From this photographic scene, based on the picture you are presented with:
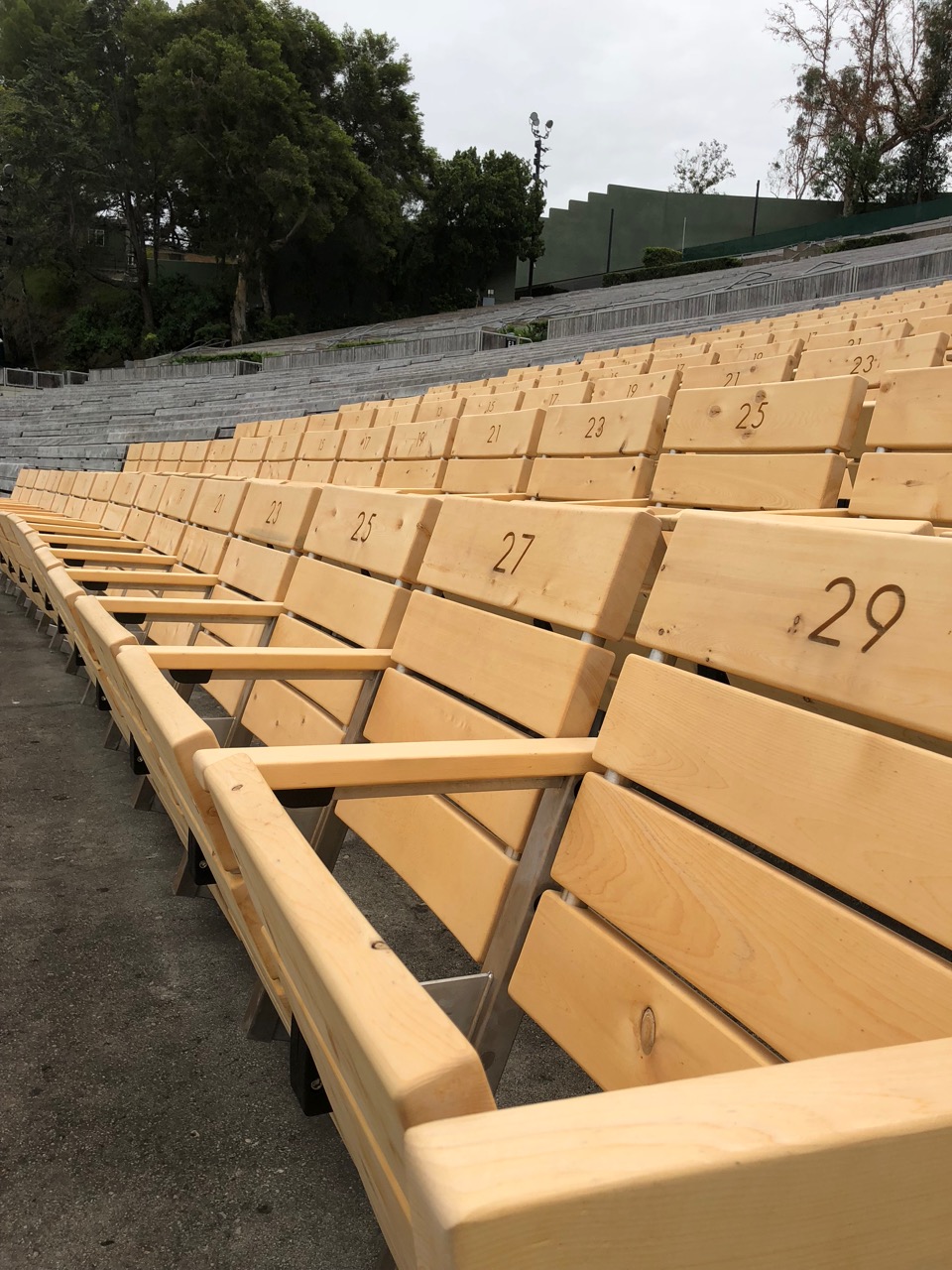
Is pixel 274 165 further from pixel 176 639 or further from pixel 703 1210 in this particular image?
pixel 703 1210

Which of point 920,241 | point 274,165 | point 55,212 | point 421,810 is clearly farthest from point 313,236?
point 421,810

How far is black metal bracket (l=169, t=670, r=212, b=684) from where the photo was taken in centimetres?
145

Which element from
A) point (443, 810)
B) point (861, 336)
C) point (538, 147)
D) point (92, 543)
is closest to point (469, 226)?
point (538, 147)

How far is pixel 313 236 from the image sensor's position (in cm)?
2559

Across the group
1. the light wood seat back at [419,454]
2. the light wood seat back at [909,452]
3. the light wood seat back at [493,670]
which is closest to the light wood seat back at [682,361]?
the light wood seat back at [419,454]

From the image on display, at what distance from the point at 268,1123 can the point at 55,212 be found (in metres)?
31.2

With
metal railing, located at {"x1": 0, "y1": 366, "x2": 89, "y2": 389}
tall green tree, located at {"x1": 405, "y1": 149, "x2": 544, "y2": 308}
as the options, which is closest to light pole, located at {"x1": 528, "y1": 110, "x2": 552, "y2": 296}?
tall green tree, located at {"x1": 405, "y1": 149, "x2": 544, "y2": 308}

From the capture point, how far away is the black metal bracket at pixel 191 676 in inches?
57.0

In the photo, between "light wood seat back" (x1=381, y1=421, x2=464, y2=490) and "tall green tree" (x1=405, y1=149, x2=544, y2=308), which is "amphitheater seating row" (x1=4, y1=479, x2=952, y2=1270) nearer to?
"light wood seat back" (x1=381, y1=421, x2=464, y2=490)

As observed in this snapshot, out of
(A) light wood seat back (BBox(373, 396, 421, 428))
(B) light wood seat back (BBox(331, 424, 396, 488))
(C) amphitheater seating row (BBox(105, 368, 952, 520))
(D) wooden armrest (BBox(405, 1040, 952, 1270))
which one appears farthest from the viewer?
→ (A) light wood seat back (BBox(373, 396, 421, 428))

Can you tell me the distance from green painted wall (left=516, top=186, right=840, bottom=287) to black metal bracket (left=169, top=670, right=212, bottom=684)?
31.0m

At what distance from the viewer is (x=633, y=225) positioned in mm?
30281

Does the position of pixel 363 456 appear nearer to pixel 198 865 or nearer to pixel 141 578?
pixel 141 578

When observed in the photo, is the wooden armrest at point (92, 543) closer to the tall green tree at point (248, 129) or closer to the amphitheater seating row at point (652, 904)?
the amphitheater seating row at point (652, 904)
